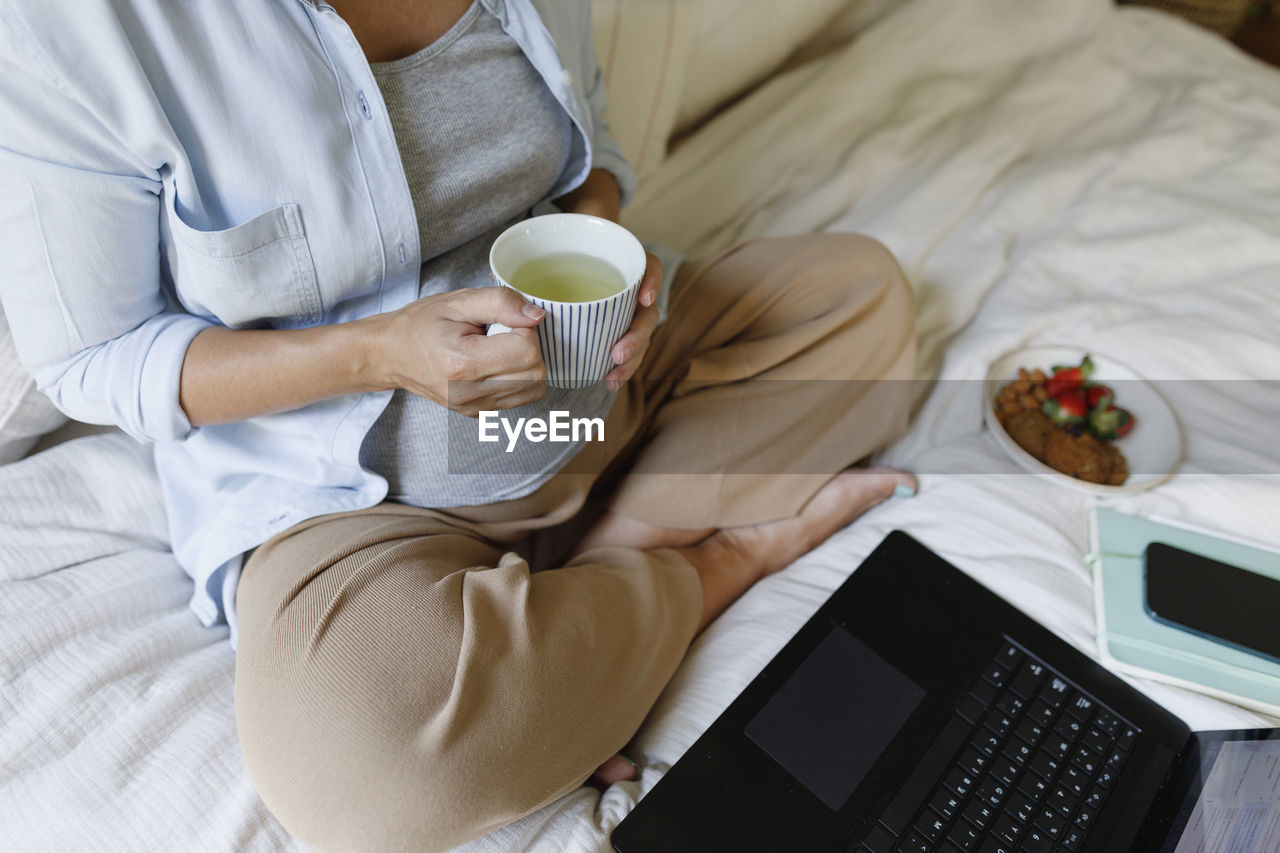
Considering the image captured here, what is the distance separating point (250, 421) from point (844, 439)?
2.15 feet

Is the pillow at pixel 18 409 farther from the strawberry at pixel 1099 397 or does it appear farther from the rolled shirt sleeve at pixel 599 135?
the strawberry at pixel 1099 397

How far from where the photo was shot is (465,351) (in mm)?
608

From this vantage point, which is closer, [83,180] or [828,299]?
[83,180]

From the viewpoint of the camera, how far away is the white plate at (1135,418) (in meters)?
0.93

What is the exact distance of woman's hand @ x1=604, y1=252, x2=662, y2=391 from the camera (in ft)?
2.14

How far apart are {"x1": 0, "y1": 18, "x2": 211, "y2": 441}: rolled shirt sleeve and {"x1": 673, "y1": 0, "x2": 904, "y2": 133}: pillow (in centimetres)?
86

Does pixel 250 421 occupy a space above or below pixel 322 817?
above

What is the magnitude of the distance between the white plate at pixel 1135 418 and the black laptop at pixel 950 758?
208 millimetres

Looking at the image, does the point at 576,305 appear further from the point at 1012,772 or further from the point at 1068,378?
the point at 1068,378

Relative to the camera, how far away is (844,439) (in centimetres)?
101

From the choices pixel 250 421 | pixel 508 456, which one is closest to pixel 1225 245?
pixel 508 456

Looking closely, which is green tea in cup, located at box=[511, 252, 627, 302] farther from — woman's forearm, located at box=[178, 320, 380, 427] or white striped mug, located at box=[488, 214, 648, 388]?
woman's forearm, located at box=[178, 320, 380, 427]

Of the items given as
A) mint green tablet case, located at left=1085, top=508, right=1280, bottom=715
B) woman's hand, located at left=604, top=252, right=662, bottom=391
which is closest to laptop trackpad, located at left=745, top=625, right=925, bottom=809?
mint green tablet case, located at left=1085, top=508, right=1280, bottom=715

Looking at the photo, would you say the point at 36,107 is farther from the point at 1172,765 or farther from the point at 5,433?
the point at 1172,765
